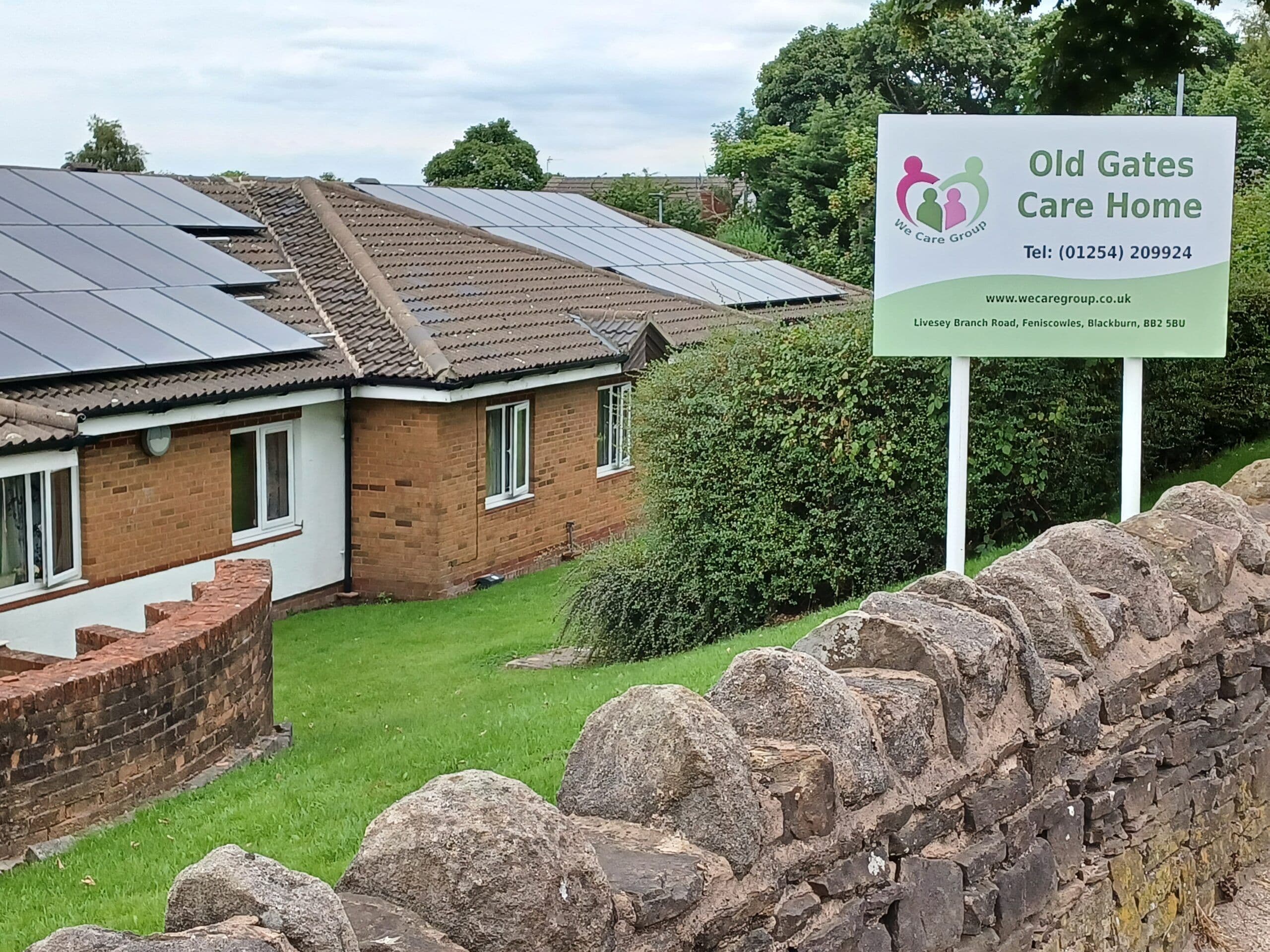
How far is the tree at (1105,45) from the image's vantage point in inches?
600

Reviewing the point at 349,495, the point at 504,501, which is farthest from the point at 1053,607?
the point at 504,501

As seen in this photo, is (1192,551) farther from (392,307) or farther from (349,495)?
(392,307)

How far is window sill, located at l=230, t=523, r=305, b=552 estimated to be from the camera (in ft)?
54.6

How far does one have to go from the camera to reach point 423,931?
2.33 meters

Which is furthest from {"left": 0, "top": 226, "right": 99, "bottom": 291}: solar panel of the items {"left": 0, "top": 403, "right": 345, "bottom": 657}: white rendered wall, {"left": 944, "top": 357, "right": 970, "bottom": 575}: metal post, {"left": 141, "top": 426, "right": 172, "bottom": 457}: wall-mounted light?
{"left": 944, "top": 357, "right": 970, "bottom": 575}: metal post

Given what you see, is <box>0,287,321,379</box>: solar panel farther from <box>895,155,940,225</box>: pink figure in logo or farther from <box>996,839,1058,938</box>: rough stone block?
<box>996,839,1058,938</box>: rough stone block

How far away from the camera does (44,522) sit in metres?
13.7

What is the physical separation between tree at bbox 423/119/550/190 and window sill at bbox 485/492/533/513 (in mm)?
29194

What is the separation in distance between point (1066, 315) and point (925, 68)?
44.3 m

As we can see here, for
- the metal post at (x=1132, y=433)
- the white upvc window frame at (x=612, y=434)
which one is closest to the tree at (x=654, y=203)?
the white upvc window frame at (x=612, y=434)

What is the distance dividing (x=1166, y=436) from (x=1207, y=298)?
5.25 meters

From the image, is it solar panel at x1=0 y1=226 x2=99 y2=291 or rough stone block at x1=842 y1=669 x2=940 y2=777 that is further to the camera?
solar panel at x1=0 y1=226 x2=99 y2=291

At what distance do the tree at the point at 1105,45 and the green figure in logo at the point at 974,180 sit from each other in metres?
6.45

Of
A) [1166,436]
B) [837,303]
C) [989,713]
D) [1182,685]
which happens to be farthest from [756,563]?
[837,303]
